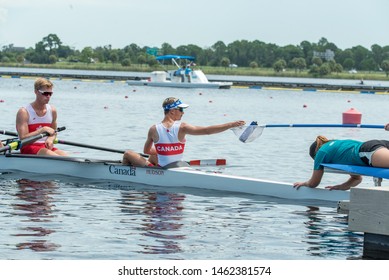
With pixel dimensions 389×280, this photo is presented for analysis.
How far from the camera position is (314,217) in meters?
14.3

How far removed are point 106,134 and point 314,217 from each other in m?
20.8

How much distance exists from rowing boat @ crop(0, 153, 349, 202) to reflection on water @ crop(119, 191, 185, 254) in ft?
1.42

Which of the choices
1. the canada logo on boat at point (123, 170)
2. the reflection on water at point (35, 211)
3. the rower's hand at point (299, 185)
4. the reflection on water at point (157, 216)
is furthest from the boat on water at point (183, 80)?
the rower's hand at point (299, 185)

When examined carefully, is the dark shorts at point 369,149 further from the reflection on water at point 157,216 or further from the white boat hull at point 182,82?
the white boat hull at point 182,82

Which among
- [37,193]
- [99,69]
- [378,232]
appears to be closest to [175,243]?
[378,232]

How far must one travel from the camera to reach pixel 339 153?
44.4ft

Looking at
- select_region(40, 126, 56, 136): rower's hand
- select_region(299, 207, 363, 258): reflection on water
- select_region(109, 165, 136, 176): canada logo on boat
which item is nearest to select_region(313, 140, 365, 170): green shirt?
select_region(299, 207, 363, 258): reflection on water

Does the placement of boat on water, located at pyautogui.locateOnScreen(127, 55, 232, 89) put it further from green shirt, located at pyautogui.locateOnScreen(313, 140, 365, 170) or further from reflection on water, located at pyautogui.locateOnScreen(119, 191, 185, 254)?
green shirt, located at pyautogui.locateOnScreen(313, 140, 365, 170)

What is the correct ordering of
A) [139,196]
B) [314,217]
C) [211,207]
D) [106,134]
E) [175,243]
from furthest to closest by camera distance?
1. [106,134]
2. [139,196]
3. [211,207]
4. [314,217]
5. [175,243]

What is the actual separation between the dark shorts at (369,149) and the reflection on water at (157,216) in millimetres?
2850

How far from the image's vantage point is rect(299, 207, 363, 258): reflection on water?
11.9 metres

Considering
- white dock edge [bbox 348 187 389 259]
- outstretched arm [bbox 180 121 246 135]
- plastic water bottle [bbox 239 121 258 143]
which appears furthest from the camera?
plastic water bottle [bbox 239 121 258 143]

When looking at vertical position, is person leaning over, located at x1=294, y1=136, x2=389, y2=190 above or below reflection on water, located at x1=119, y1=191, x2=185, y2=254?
above
